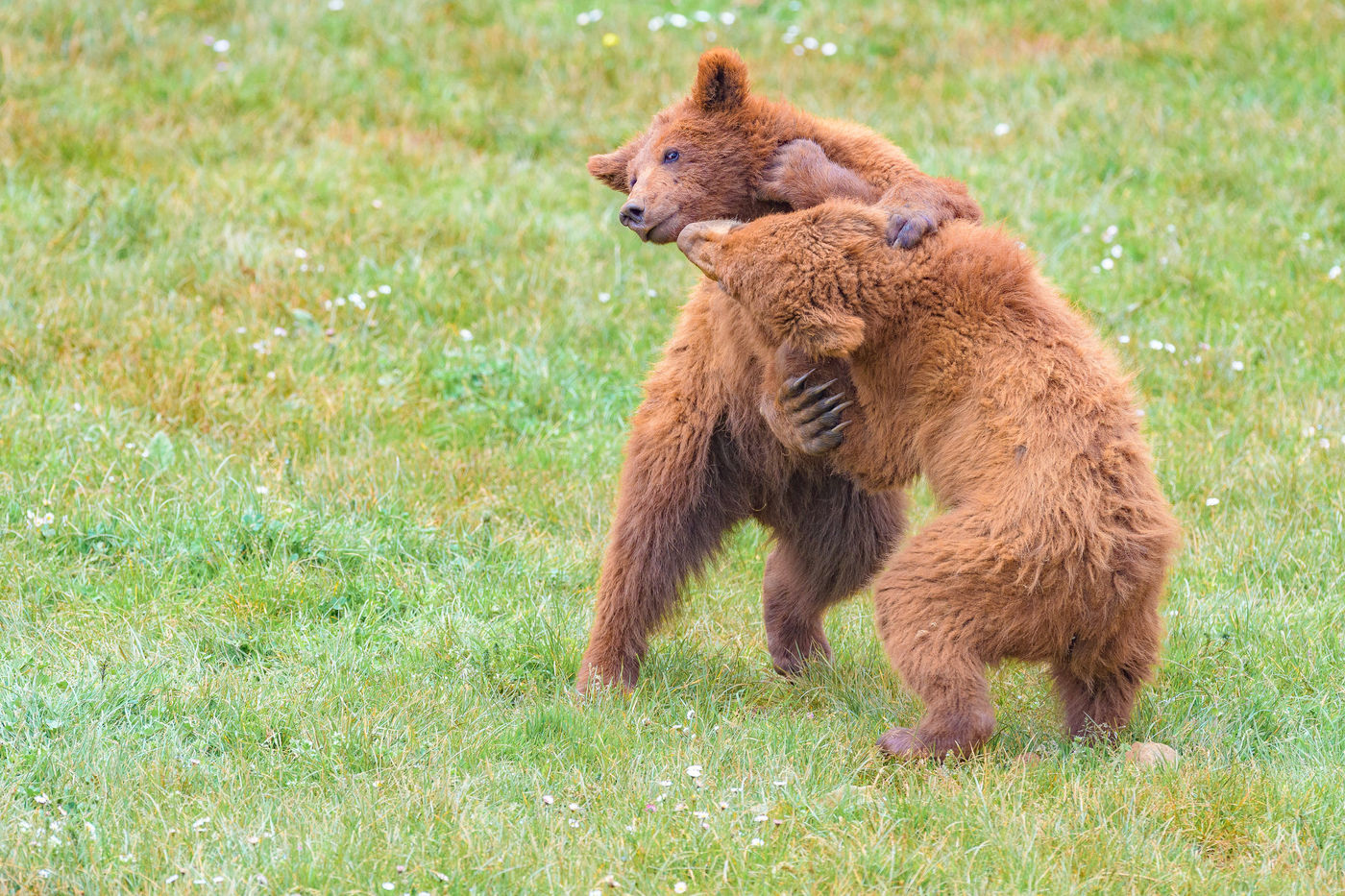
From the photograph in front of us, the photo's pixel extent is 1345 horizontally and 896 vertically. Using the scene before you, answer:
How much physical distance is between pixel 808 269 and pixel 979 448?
70cm

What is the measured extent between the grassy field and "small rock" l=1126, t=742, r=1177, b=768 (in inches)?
3.6

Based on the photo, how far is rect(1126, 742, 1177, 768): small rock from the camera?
426cm

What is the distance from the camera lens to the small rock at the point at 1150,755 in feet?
14.0

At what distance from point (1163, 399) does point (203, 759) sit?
4823 mm

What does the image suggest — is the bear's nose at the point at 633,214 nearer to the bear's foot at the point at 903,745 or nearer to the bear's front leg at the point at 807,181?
the bear's front leg at the point at 807,181

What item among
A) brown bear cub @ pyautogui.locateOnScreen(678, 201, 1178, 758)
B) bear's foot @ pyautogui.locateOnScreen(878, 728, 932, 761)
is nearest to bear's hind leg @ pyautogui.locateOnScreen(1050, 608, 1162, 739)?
brown bear cub @ pyautogui.locateOnScreen(678, 201, 1178, 758)

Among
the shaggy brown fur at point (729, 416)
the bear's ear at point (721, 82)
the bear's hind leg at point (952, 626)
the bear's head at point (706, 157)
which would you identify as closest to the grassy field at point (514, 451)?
the bear's hind leg at point (952, 626)

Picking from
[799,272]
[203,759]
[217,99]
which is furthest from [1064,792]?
[217,99]

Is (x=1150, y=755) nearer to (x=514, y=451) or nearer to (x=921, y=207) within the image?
(x=921, y=207)

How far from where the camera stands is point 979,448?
4105 millimetres

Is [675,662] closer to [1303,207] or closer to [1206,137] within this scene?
[1303,207]

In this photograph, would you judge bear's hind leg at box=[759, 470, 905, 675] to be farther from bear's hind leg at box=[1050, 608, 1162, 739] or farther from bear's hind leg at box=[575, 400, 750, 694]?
bear's hind leg at box=[1050, 608, 1162, 739]

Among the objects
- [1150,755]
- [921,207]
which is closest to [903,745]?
[1150,755]

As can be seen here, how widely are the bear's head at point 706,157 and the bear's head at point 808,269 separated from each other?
1.10 feet
